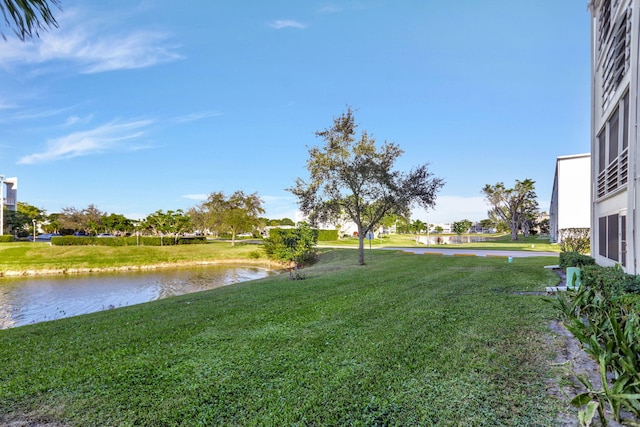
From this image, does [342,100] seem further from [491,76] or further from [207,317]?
[207,317]

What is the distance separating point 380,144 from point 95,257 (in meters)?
22.3

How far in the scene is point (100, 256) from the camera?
24.7 m

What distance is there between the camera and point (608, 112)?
8.23 m

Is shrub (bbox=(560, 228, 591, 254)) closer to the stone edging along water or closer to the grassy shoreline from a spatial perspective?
the stone edging along water

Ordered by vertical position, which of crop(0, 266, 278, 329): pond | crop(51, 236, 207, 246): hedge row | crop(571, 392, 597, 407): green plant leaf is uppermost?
crop(571, 392, 597, 407): green plant leaf

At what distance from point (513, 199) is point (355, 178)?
105 feet

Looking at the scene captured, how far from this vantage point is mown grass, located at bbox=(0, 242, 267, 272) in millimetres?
21047

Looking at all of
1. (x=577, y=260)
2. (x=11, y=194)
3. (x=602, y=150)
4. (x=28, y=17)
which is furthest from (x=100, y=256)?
(x=11, y=194)

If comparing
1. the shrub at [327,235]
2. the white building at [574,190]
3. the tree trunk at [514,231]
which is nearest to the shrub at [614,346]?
the white building at [574,190]

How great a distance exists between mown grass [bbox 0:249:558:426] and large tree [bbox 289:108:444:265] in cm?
837

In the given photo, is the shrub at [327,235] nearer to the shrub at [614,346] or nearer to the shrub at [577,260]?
the shrub at [577,260]

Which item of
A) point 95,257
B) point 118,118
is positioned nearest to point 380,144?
point 118,118

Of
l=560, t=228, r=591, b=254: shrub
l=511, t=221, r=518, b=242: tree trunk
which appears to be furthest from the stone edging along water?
l=511, t=221, r=518, b=242: tree trunk

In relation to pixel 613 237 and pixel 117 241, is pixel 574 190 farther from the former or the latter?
pixel 117 241
